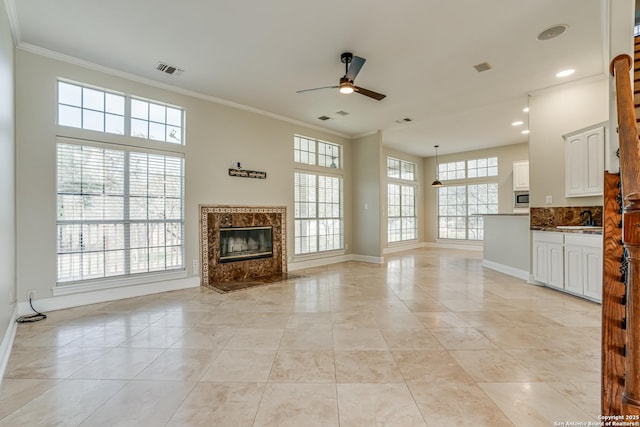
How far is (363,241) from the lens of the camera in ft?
24.3

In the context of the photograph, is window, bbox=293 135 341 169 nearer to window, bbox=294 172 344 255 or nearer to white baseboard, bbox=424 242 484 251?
window, bbox=294 172 344 255

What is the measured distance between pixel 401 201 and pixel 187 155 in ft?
23.8

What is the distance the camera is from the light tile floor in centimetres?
175

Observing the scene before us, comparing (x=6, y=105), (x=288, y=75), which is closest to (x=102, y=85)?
(x=6, y=105)

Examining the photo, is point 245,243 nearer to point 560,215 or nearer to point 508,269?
point 508,269

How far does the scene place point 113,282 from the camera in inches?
162

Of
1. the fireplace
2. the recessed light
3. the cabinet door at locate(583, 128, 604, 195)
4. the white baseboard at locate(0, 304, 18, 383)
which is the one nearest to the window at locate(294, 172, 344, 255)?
the fireplace

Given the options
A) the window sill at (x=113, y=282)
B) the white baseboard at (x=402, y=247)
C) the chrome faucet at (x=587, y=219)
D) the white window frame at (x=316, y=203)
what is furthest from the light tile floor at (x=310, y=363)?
the white baseboard at (x=402, y=247)

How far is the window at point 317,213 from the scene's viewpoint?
6.57m

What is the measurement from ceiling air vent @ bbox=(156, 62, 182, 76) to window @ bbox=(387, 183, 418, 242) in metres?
6.89

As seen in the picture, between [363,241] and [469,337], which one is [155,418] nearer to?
[469,337]

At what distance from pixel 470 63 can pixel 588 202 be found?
283 cm

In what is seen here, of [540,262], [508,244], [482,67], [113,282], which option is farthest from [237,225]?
[508,244]

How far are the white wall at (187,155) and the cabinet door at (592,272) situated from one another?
466 centimetres
